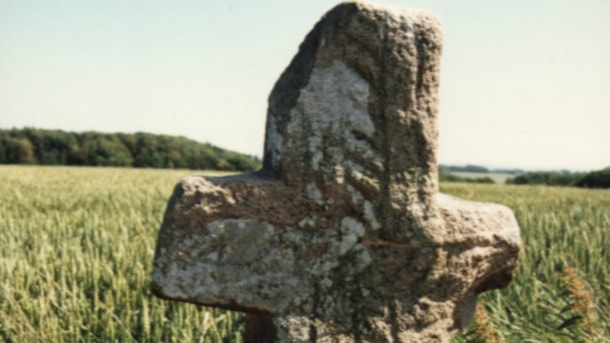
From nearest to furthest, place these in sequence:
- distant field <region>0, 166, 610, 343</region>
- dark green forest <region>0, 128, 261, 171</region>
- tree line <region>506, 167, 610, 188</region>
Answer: distant field <region>0, 166, 610, 343</region>
tree line <region>506, 167, 610, 188</region>
dark green forest <region>0, 128, 261, 171</region>

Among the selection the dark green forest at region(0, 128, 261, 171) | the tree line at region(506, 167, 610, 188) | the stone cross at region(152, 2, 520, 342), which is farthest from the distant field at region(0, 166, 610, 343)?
the dark green forest at region(0, 128, 261, 171)

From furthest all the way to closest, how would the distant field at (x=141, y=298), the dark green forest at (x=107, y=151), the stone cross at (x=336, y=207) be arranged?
the dark green forest at (x=107, y=151)
the distant field at (x=141, y=298)
the stone cross at (x=336, y=207)

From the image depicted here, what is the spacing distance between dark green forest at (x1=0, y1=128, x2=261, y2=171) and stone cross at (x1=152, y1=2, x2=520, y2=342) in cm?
4814

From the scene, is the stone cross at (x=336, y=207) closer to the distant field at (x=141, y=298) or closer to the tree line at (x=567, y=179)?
the distant field at (x=141, y=298)

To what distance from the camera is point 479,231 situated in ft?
7.45

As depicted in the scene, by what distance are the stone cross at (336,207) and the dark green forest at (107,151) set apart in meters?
48.1

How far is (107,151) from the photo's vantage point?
173 ft

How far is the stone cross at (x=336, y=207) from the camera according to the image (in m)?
2.04

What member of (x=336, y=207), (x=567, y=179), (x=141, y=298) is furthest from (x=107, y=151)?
(x=336, y=207)

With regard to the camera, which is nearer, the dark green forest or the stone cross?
the stone cross

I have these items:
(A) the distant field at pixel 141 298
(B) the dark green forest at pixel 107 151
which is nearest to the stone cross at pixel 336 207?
(A) the distant field at pixel 141 298

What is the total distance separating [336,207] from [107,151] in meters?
53.4

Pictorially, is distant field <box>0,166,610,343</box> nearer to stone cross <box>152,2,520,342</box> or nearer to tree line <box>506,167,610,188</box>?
stone cross <box>152,2,520,342</box>

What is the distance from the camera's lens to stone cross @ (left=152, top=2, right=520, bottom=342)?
2.04 metres
